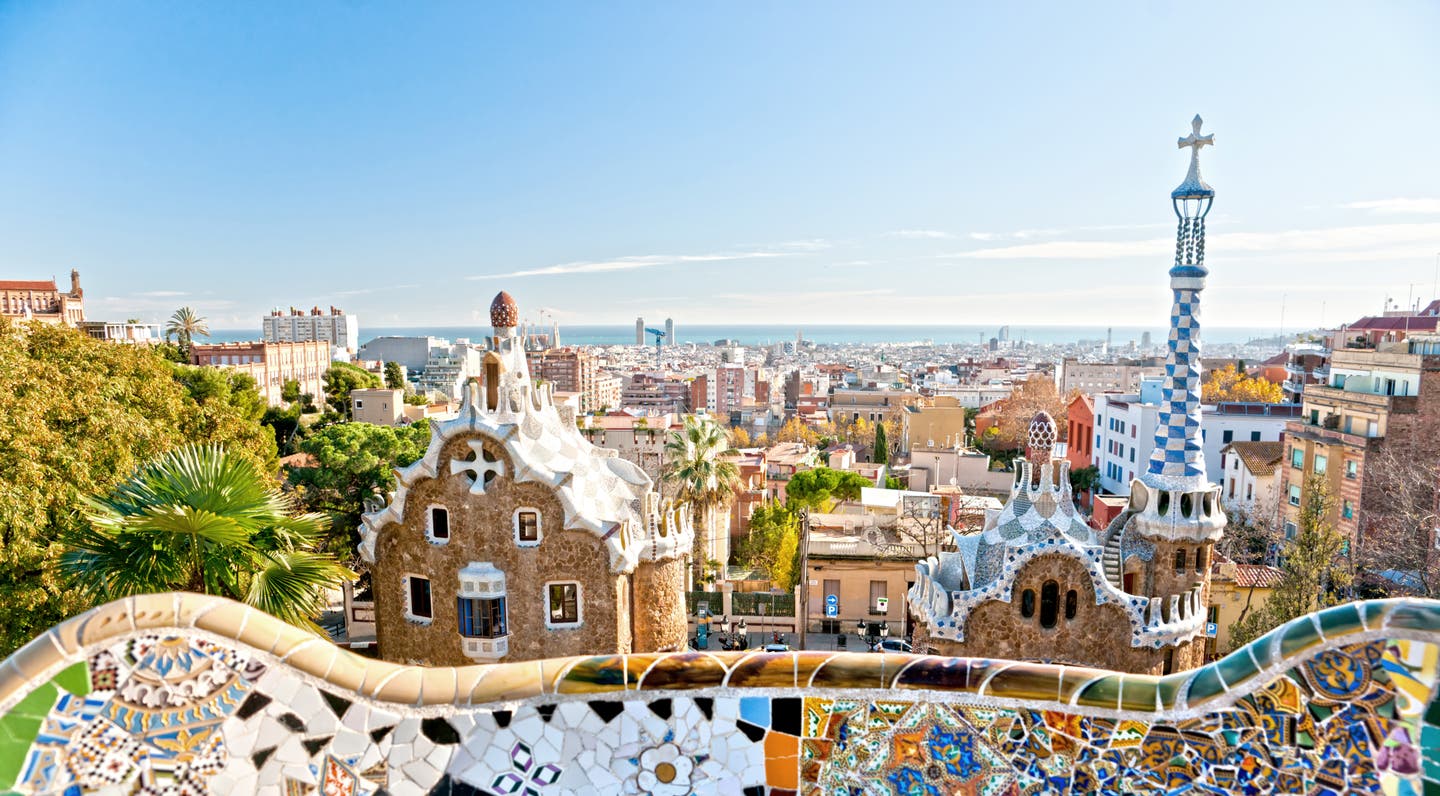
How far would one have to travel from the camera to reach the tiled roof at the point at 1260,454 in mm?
35656

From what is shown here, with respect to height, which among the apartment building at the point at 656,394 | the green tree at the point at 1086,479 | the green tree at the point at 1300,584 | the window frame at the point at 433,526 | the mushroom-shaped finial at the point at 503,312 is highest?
the mushroom-shaped finial at the point at 503,312

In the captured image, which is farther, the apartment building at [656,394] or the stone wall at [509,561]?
the apartment building at [656,394]

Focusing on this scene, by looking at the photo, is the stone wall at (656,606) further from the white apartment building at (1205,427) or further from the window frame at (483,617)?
the white apartment building at (1205,427)

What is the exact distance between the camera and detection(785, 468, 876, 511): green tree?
3378cm

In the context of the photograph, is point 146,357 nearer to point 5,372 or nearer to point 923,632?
point 5,372

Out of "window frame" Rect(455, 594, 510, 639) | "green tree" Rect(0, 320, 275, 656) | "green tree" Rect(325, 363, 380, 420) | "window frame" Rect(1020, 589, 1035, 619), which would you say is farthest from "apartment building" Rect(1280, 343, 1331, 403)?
"green tree" Rect(0, 320, 275, 656)

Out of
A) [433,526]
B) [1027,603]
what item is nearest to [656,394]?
[433,526]

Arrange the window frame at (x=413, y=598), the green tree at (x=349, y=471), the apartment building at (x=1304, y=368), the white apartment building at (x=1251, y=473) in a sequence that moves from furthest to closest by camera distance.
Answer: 1. the apartment building at (x=1304, y=368)
2. the white apartment building at (x=1251, y=473)
3. the green tree at (x=349, y=471)
4. the window frame at (x=413, y=598)

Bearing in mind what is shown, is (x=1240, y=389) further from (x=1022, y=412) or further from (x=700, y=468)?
(x=700, y=468)

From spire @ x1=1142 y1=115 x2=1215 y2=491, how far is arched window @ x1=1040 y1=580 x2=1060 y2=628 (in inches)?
96.0

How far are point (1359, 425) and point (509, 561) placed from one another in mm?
29925

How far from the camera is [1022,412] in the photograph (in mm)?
60094

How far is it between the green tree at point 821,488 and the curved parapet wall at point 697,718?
28.2 meters

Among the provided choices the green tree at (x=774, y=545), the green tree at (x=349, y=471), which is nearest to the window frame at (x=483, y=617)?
the green tree at (x=349, y=471)
